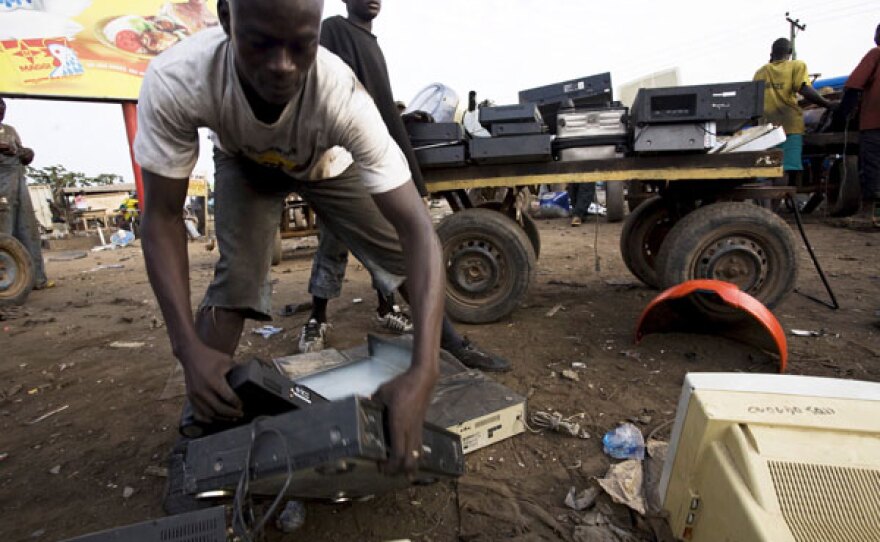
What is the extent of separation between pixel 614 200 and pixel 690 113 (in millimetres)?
5774

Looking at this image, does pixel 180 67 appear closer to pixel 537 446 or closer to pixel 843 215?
pixel 537 446

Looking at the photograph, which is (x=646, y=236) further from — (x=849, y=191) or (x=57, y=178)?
(x=57, y=178)

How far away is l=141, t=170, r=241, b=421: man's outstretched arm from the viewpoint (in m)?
1.23

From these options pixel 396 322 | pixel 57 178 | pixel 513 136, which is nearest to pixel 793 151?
pixel 513 136

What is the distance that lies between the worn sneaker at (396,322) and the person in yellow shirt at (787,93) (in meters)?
5.51

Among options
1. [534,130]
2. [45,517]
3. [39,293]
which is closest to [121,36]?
[39,293]

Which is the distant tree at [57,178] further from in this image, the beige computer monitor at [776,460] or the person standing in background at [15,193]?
the beige computer monitor at [776,460]

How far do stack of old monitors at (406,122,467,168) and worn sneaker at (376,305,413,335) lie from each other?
1101 millimetres

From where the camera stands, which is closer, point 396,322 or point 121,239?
point 396,322

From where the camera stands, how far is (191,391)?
1252mm

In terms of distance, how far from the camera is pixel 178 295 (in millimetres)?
1357

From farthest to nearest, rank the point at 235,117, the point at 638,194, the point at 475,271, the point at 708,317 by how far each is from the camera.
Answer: the point at 638,194 < the point at 475,271 < the point at 708,317 < the point at 235,117

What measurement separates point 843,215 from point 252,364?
908 cm

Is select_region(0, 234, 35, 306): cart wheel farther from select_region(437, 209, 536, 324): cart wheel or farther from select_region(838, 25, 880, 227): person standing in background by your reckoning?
select_region(838, 25, 880, 227): person standing in background
